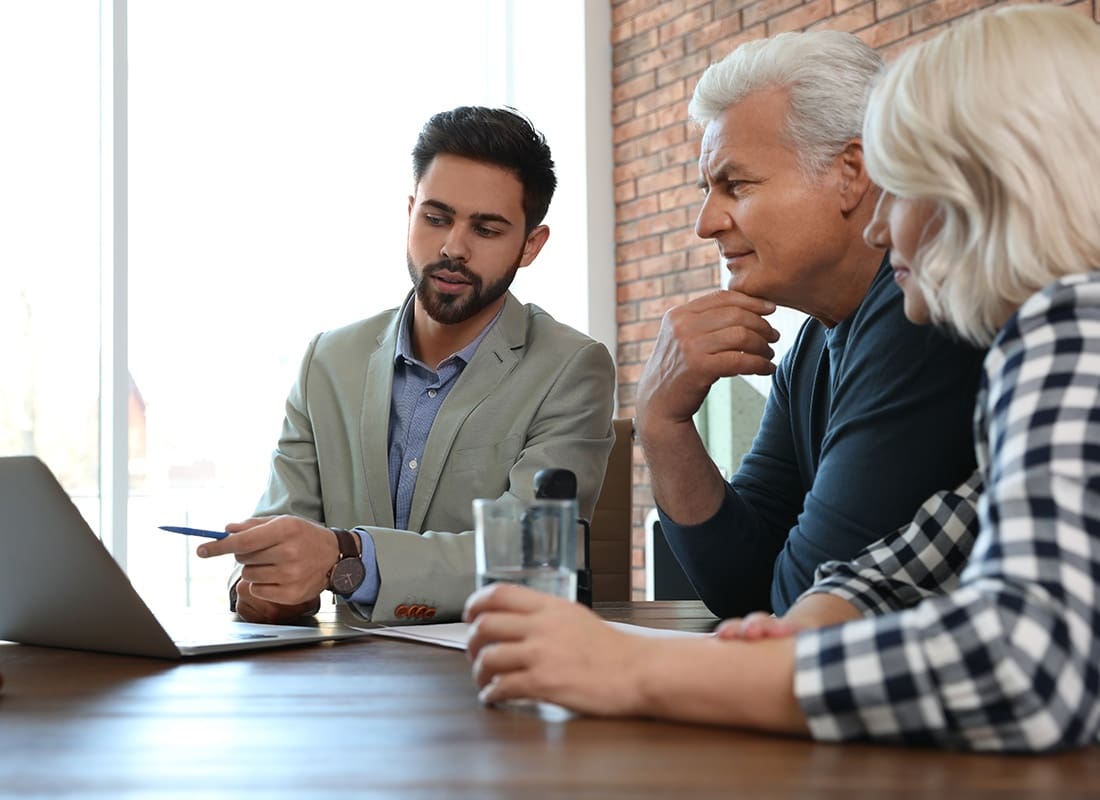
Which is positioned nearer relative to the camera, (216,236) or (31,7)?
(31,7)

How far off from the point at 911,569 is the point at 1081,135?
442 mm

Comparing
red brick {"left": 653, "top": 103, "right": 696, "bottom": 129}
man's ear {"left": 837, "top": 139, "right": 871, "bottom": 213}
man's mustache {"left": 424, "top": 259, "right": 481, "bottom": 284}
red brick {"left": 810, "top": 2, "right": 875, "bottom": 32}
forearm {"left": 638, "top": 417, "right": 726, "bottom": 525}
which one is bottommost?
forearm {"left": 638, "top": 417, "right": 726, "bottom": 525}

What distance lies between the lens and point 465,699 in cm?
103

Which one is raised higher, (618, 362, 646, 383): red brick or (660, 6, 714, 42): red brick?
(660, 6, 714, 42): red brick

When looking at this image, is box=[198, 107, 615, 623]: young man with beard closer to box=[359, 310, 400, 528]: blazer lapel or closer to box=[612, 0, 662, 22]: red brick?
box=[359, 310, 400, 528]: blazer lapel

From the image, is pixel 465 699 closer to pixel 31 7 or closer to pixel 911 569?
pixel 911 569

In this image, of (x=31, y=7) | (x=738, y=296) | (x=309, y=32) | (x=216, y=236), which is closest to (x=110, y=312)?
(x=216, y=236)

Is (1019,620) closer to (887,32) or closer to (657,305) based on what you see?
(887,32)

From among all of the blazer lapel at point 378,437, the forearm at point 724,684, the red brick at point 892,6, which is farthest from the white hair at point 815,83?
the red brick at point 892,6

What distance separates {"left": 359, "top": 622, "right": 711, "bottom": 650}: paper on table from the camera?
1.37 metres

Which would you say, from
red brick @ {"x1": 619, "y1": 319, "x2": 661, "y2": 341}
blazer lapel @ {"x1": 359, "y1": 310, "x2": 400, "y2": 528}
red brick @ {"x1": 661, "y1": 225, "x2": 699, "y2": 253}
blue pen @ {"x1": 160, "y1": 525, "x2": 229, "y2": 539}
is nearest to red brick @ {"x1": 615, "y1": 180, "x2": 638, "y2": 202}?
red brick @ {"x1": 661, "y1": 225, "x2": 699, "y2": 253}

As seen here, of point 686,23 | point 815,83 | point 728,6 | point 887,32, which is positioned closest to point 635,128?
point 686,23

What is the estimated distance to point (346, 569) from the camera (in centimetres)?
161

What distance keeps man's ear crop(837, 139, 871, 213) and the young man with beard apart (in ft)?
1.79
